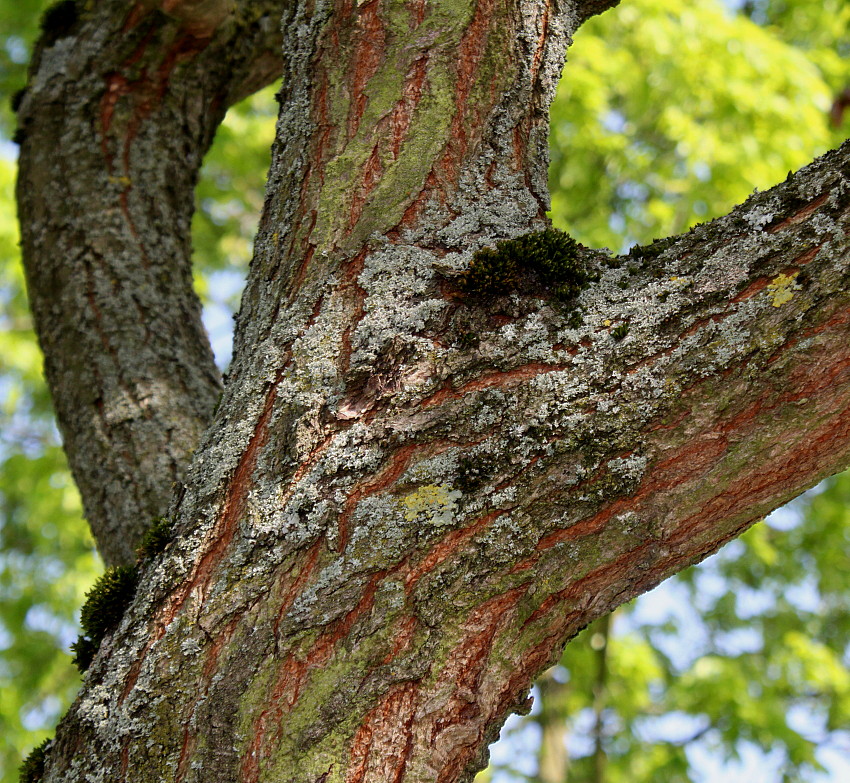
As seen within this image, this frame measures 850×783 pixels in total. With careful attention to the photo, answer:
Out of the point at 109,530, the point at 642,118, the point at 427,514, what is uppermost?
the point at 642,118

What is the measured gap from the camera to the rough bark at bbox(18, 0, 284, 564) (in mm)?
2336

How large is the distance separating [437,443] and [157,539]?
0.64 meters

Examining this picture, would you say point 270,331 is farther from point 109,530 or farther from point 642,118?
point 642,118

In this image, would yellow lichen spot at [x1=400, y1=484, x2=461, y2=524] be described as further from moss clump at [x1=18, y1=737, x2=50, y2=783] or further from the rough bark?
the rough bark

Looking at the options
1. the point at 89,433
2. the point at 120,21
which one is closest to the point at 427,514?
the point at 89,433

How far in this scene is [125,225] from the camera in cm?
264

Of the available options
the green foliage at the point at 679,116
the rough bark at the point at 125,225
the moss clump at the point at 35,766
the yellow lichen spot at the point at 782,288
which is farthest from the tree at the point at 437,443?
the green foliage at the point at 679,116

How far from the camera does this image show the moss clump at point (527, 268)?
154 cm

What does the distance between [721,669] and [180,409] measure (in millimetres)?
6188

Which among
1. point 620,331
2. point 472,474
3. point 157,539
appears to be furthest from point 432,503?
point 157,539

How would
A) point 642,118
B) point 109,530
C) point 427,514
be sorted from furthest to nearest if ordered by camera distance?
point 642,118
point 109,530
point 427,514

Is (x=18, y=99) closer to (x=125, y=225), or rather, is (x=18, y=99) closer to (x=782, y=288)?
(x=125, y=225)

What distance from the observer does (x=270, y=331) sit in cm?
166

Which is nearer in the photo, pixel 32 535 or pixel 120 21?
pixel 120 21
